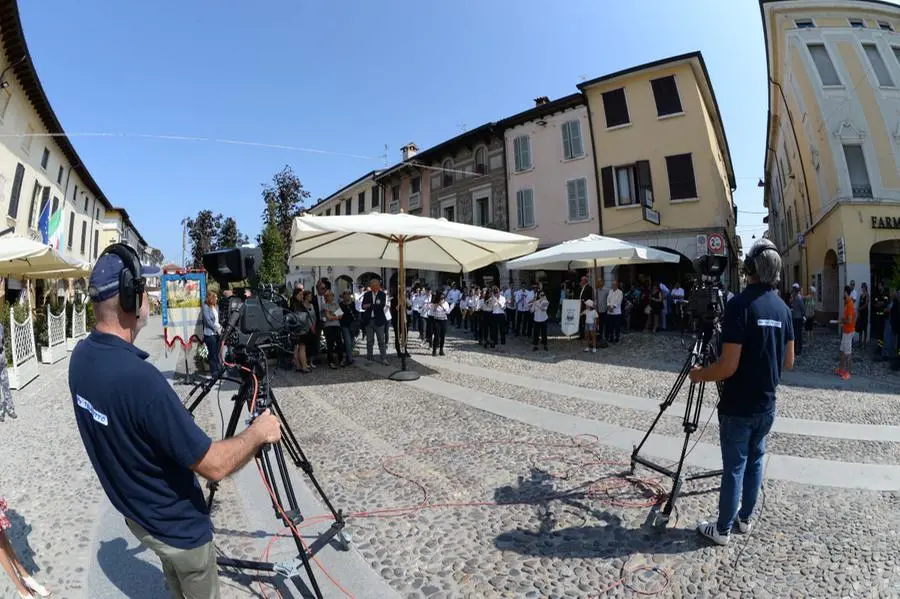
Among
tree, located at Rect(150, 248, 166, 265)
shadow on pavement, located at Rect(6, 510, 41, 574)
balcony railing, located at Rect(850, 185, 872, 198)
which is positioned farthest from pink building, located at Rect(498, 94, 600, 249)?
tree, located at Rect(150, 248, 166, 265)

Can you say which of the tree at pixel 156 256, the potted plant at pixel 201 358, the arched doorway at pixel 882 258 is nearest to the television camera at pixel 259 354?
the potted plant at pixel 201 358

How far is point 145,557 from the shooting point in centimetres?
303

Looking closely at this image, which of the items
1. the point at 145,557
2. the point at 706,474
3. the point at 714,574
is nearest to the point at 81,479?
the point at 145,557

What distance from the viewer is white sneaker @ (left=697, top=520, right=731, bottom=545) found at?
3.03 m

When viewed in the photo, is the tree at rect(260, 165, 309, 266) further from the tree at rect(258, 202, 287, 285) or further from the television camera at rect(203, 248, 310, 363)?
the television camera at rect(203, 248, 310, 363)

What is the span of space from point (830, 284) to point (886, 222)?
10.9ft

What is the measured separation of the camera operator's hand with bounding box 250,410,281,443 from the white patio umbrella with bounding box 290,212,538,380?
227 inches

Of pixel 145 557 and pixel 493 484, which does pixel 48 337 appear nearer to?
pixel 145 557

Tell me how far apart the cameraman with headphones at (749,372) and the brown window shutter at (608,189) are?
1699 centimetres

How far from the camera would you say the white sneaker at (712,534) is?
3033 millimetres

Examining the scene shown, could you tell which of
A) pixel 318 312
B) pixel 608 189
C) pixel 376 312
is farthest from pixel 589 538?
pixel 608 189

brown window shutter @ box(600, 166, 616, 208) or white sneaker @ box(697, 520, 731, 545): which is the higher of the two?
brown window shutter @ box(600, 166, 616, 208)

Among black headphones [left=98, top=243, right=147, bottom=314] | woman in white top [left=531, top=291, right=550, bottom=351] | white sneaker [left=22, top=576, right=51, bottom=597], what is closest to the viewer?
black headphones [left=98, top=243, right=147, bottom=314]

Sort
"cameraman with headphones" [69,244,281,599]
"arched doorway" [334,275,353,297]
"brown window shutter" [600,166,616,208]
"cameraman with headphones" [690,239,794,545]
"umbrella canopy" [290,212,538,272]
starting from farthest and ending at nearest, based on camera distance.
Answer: "arched doorway" [334,275,353,297] < "brown window shutter" [600,166,616,208] < "umbrella canopy" [290,212,538,272] < "cameraman with headphones" [690,239,794,545] < "cameraman with headphones" [69,244,281,599]
